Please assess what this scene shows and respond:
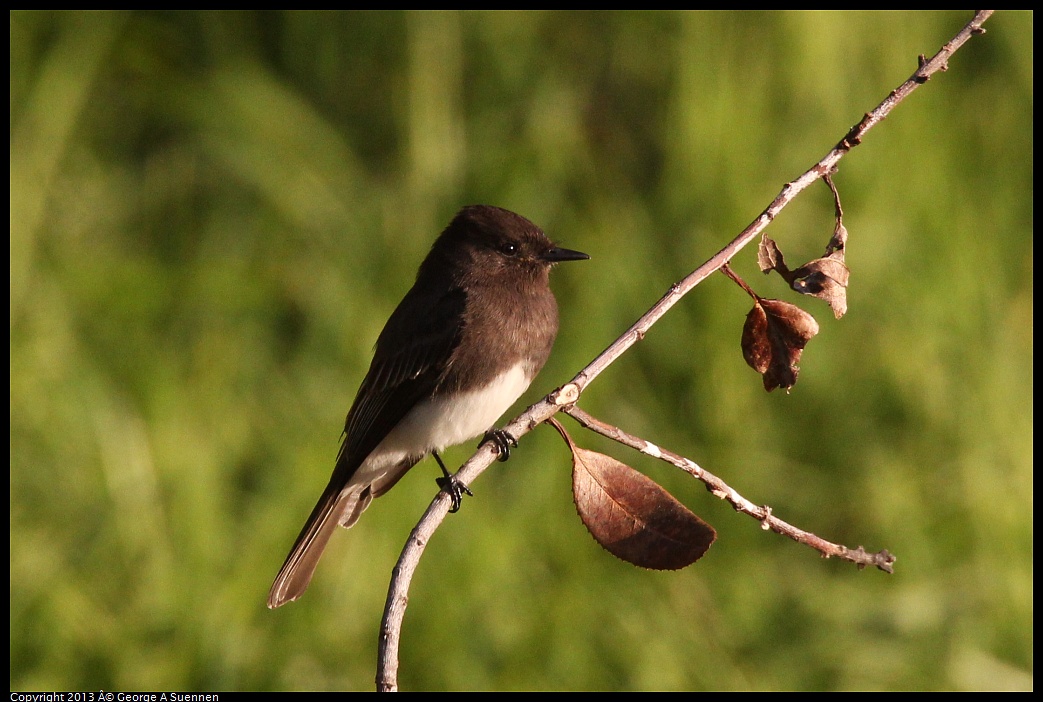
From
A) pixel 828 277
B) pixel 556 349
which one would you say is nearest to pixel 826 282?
pixel 828 277

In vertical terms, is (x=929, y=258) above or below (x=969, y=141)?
below

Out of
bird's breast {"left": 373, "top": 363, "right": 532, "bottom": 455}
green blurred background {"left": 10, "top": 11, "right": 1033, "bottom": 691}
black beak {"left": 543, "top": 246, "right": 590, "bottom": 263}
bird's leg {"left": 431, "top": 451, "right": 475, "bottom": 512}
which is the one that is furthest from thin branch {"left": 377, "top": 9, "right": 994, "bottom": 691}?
green blurred background {"left": 10, "top": 11, "right": 1033, "bottom": 691}

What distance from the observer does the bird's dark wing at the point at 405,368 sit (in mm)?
3312

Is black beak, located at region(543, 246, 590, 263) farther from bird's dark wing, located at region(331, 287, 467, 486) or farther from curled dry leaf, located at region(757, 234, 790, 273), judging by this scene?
curled dry leaf, located at region(757, 234, 790, 273)

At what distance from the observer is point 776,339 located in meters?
2.06

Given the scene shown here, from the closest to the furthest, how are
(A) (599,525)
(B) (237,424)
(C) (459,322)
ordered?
1. (A) (599,525)
2. (C) (459,322)
3. (B) (237,424)

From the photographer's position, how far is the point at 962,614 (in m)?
4.67

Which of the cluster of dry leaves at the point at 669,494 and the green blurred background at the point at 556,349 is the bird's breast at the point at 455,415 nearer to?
the cluster of dry leaves at the point at 669,494

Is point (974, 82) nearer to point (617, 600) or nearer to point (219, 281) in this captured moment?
point (617, 600)

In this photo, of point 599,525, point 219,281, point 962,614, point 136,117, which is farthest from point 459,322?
point 136,117

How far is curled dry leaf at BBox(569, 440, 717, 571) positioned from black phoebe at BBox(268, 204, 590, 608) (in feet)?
3.51

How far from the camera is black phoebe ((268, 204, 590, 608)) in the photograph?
326 centimetres

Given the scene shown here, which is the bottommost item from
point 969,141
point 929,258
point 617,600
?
point 617,600

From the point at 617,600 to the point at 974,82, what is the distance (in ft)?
9.06
